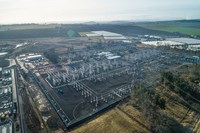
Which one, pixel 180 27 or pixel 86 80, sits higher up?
pixel 180 27

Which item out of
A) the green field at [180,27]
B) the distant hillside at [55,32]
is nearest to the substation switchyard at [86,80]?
the distant hillside at [55,32]

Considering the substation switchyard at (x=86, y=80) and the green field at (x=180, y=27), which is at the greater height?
the green field at (x=180, y=27)

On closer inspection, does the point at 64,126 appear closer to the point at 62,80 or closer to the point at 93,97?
the point at 93,97

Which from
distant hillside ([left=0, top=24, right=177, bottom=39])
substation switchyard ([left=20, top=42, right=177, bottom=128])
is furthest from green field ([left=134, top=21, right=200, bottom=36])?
substation switchyard ([left=20, top=42, right=177, bottom=128])

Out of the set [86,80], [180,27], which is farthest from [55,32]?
[180,27]

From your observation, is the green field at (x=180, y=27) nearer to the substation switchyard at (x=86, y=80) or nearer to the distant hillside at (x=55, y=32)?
the distant hillside at (x=55, y=32)

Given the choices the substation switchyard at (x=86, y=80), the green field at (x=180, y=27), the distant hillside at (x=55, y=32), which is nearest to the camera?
the substation switchyard at (x=86, y=80)

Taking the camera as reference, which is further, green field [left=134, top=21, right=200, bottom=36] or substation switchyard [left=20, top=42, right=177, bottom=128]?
green field [left=134, top=21, right=200, bottom=36]

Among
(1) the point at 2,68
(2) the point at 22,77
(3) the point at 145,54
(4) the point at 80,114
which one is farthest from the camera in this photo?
(3) the point at 145,54

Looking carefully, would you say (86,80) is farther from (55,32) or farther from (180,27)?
(180,27)

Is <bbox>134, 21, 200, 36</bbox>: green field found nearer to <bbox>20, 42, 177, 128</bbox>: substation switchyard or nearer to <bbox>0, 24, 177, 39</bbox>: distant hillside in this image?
<bbox>0, 24, 177, 39</bbox>: distant hillside

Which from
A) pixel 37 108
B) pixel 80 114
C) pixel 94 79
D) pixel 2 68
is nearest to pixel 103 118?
pixel 80 114
